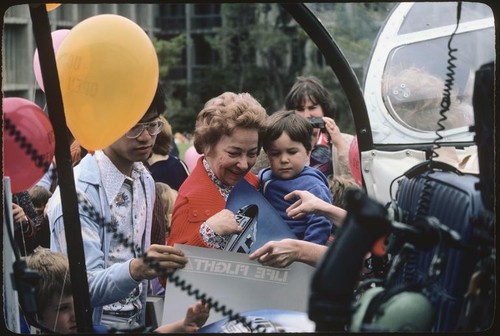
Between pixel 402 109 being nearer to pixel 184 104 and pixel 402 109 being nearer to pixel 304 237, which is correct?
pixel 304 237

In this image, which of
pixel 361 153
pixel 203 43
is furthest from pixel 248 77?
pixel 361 153

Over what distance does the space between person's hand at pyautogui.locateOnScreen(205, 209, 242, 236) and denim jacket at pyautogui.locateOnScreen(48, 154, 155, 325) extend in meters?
0.27

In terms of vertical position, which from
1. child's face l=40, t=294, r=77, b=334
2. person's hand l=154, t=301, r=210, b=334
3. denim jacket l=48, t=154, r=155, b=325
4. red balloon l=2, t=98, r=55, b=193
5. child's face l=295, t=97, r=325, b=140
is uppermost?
red balloon l=2, t=98, r=55, b=193

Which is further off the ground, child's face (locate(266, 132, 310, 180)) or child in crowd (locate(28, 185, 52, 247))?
child's face (locate(266, 132, 310, 180))

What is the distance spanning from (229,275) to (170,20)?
1490 inches

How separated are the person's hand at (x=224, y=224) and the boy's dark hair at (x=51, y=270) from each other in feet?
1.44

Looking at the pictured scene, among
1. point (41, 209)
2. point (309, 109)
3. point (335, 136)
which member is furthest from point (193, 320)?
point (309, 109)

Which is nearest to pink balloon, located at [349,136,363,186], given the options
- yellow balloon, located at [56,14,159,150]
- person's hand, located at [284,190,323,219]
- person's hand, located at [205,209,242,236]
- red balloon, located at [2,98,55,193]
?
person's hand, located at [284,190,323,219]

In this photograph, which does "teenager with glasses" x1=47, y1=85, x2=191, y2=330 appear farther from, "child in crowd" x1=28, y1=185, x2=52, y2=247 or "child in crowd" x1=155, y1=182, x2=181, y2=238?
"child in crowd" x1=155, y1=182, x2=181, y2=238

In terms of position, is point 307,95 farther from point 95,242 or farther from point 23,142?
point 23,142

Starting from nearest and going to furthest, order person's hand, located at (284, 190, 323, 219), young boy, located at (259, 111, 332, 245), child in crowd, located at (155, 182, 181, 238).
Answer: person's hand, located at (284, 190, 323, 219) → young boy, located at (259, 111, 332, 245) → child in crowd, located at (155, 182, 181, 238)

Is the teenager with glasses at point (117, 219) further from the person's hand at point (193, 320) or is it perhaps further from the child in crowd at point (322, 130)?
the child in crowd at point (322, 130)

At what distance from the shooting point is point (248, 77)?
1556 inches

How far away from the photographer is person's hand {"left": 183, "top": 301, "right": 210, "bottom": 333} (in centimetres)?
244
